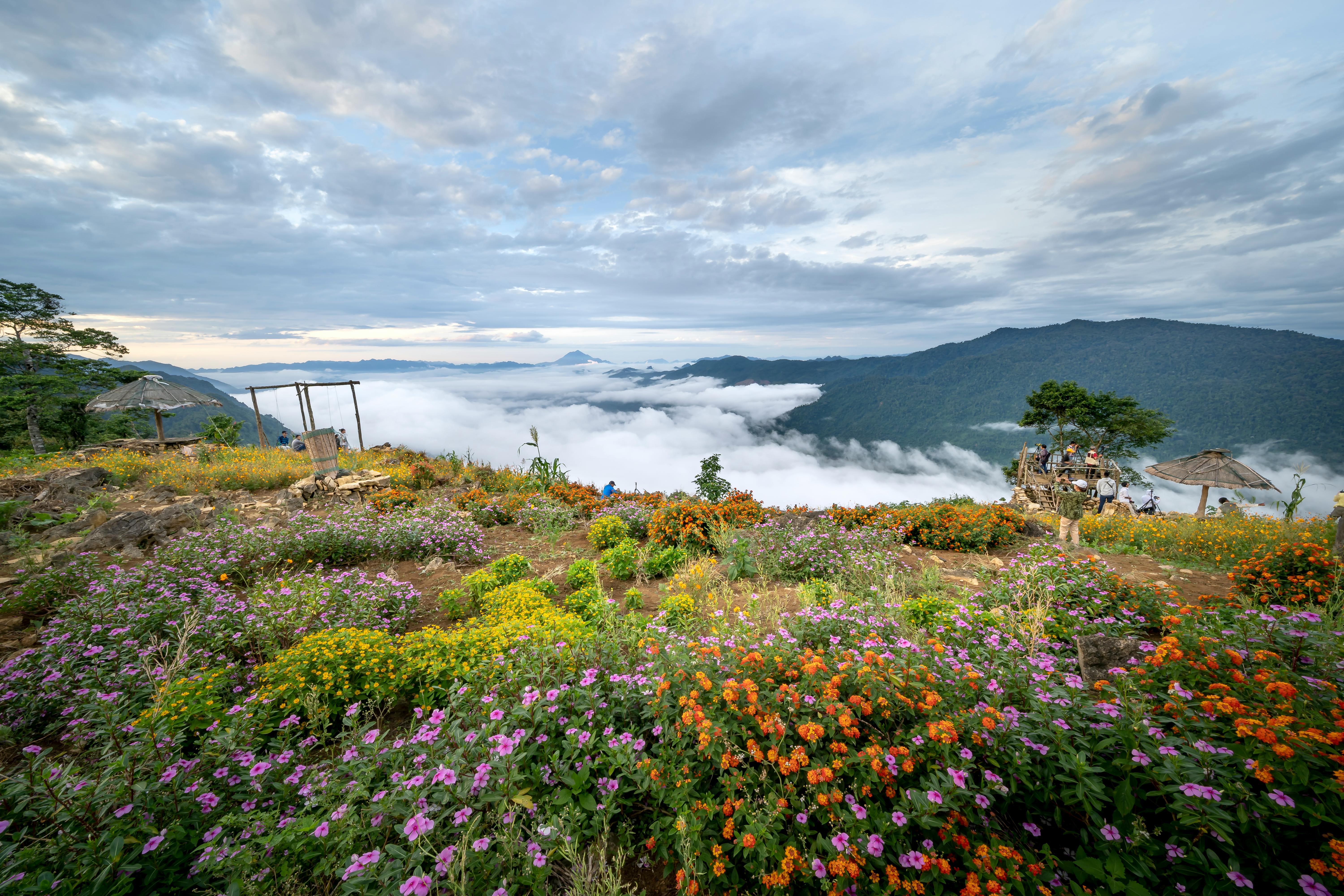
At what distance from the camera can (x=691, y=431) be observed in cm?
14162

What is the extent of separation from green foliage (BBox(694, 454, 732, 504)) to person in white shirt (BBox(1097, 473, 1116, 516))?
15650 mm

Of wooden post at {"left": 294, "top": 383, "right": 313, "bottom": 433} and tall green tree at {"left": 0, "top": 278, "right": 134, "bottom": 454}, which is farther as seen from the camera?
tall green tree at {"left": 0, "top": 278, "right": 134, "bottom": 454}

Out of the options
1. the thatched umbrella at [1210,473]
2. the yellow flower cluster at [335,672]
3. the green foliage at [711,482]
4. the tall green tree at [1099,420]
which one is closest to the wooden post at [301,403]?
the green foliage at [711,482]

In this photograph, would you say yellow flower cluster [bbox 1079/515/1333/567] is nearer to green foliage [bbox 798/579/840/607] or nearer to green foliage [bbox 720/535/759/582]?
green foliage [bbox 798/579/840/607]

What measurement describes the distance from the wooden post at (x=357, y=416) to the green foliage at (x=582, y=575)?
14.0 m

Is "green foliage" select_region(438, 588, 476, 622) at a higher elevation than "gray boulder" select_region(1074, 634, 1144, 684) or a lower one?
lower

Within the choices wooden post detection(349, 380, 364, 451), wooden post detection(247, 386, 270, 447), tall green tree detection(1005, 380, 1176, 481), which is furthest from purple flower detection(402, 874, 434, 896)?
tall green tree detection(1005, 380, 1176, 481)

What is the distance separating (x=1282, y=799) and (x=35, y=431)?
30318 millimetres

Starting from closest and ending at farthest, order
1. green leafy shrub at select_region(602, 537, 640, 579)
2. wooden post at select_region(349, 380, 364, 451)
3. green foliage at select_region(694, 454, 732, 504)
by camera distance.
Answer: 1. green leafy shrub at select_region(602, 537, 640, 579)
2. green foliage at select_region(694, 454, 732, 504)
3. wooden post at select_region(349, 380, 364, 451)

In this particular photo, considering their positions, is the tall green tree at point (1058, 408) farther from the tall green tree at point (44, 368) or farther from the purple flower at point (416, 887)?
the tall green tree at point (44, 368)

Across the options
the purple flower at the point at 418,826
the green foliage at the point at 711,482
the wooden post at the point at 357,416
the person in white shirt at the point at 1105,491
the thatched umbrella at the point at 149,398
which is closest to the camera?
the purple flower at the point at 418,826

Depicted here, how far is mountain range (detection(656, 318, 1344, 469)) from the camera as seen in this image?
246 feet

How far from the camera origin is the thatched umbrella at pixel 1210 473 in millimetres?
13812

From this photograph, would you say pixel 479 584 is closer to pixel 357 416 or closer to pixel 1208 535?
pixel 1208 535
